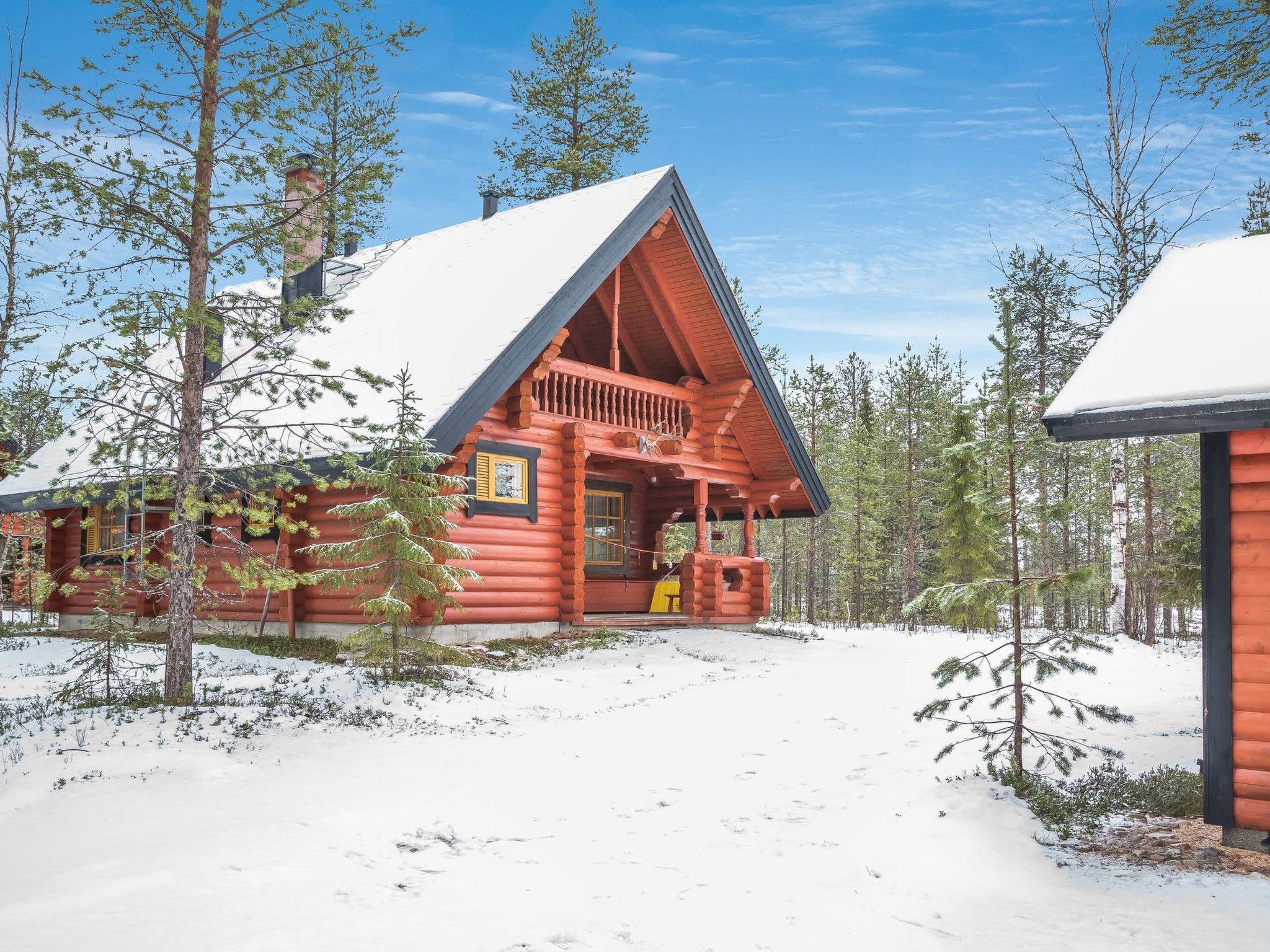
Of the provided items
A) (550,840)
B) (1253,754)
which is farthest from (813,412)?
(550,840)

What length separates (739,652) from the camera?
1523 centimetres

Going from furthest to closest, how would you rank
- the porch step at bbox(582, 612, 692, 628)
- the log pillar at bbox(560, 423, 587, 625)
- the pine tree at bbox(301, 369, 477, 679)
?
the porch step at bbox(582, 612, 692, 628) → the log pillar at bbox(560, 423, 587, 625) → the pine tree at bbox(301, 369, 477, 679)

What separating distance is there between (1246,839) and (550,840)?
424 centimetres

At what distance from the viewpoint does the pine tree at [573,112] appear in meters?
30.2

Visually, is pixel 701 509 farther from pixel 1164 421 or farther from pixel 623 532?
pixel 1164 421

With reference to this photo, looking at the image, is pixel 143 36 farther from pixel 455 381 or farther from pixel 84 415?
pixel 455 381

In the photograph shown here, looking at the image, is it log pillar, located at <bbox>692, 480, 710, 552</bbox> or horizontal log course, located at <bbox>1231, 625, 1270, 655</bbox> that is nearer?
horizontal log course, located at <bbox>1231, 625, 1270, 655</bbox>

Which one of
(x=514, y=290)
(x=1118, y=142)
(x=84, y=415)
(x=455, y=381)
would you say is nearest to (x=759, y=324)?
(x=1118, y=142)

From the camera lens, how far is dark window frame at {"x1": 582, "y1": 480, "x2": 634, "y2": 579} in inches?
758

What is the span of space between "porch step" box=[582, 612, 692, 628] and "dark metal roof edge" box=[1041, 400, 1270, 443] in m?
10.9

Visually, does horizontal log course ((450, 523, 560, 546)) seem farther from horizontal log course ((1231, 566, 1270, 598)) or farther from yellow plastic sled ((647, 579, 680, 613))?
horizontal log course ((1231, 566, 1270, 598))

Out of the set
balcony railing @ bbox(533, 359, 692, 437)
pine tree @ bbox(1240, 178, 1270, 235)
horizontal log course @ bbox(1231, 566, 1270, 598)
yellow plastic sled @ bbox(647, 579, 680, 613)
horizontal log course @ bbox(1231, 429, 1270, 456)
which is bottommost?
yellow plastic sled @ bbox(647, 579, 680, 613)

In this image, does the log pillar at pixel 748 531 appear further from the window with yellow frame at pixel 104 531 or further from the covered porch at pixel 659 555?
the window with yellow frame at pixel 104 531

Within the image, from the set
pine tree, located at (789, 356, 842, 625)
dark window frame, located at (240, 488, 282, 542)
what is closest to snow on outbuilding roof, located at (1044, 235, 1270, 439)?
dark window frame, located at (240, 488, 282, 542)
